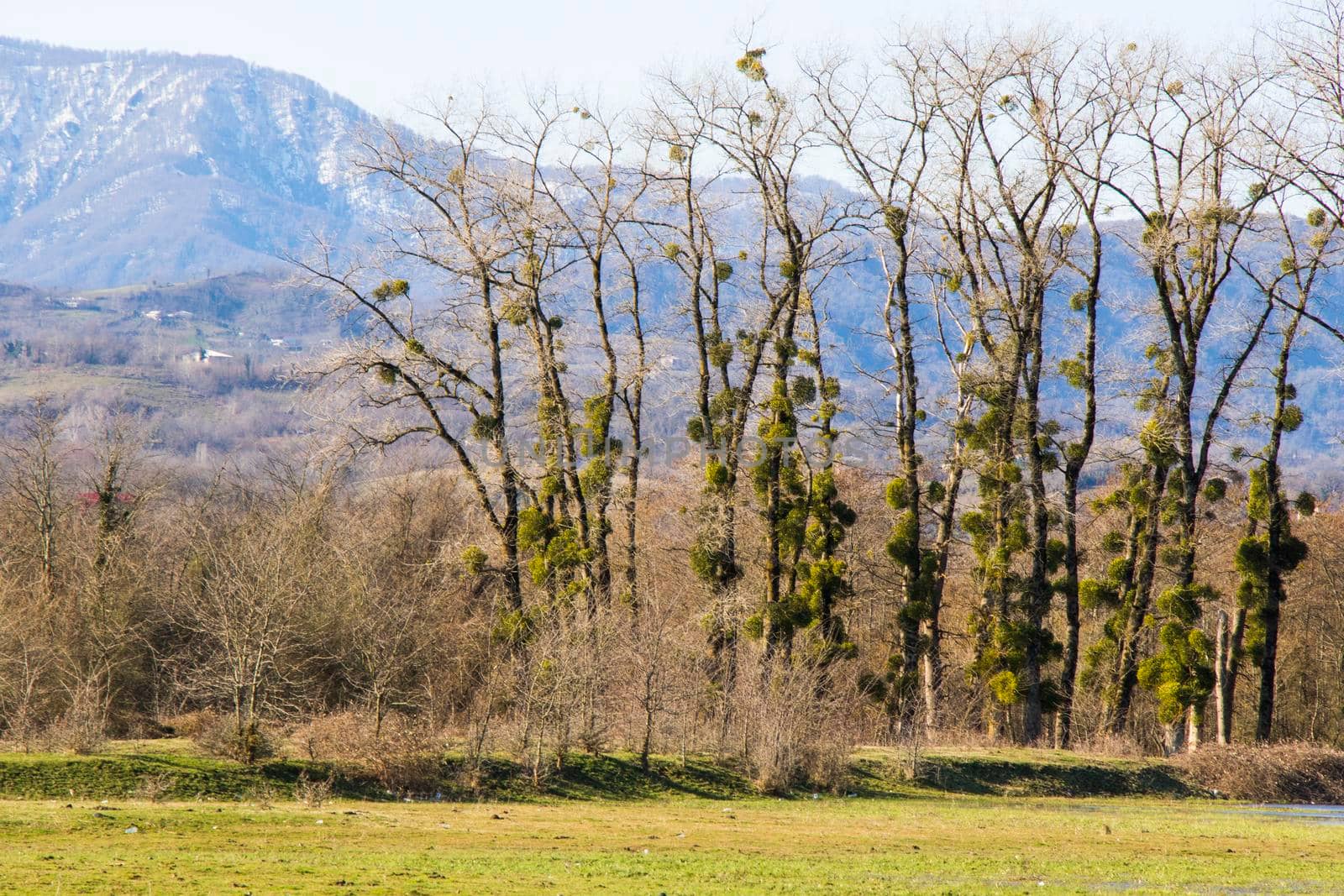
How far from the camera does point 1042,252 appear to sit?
120 feet

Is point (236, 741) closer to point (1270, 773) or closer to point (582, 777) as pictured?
point (582, 777)

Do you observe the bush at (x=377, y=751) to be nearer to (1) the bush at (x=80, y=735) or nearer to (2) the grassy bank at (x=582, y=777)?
(2) the grassy bank at (x=582, y=777)

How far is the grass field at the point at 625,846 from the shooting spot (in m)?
14.7

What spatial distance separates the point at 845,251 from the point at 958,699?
14.7m

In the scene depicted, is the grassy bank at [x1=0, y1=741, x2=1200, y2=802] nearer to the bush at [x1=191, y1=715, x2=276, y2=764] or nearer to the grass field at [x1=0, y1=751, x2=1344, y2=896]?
the grass field at [x1=0, y1=751, x2=1344, y2=896]

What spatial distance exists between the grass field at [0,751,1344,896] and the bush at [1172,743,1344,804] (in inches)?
193

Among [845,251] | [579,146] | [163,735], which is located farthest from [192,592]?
[845,251]

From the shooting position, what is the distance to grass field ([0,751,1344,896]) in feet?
48.2

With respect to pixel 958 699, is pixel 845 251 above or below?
above

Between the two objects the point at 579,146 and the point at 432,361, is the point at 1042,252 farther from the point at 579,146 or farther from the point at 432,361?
the point at 432,361

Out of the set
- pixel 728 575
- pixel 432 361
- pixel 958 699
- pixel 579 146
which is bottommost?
pixel 958 699

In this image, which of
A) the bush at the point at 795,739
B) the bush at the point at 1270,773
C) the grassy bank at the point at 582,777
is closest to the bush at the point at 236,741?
the grassy bank at the point at 582,777

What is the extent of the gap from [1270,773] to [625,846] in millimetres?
20089

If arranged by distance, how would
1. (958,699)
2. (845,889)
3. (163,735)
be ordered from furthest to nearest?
(958,699) → (163,735) → (845,889)
